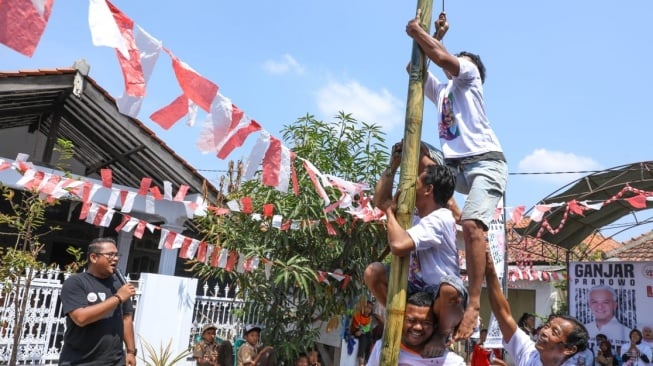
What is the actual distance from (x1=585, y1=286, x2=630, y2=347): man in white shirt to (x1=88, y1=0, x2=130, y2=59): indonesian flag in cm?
884

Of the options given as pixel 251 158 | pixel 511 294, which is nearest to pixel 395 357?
pixel 251 158

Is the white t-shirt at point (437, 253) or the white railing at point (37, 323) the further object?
the white railing at point (37, 323)

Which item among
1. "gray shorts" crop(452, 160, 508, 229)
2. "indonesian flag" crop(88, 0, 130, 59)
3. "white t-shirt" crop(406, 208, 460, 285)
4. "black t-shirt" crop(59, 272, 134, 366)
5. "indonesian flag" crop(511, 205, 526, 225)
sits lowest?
"black t-shirt" crop(59, 272, 134, 366)

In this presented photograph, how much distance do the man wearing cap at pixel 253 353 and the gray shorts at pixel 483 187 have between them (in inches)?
195

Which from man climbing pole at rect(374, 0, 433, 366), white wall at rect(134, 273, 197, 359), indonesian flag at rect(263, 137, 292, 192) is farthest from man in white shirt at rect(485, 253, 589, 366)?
white wall at rect(134, 273, 197, 359)

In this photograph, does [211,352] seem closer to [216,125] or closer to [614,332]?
[216,125]

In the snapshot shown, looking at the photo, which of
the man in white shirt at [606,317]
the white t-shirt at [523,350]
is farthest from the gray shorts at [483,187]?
the man in white shirt at [606,317]

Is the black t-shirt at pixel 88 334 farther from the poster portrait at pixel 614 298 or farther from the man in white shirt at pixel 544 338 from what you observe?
the poster portrait at pixel 614 298

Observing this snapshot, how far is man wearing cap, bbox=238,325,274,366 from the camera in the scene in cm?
696

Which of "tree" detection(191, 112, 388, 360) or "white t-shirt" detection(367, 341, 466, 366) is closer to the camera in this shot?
"white t-shirt" detection(367, 341, 466, 366)

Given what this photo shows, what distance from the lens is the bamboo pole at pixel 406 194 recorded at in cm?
221

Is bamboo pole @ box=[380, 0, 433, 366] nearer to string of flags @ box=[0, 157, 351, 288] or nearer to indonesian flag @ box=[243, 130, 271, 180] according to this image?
indonesian flag @ box=[243, 130, 271, 180]

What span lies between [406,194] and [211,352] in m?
5.69

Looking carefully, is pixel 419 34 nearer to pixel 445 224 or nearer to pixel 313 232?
pixel 445 224
